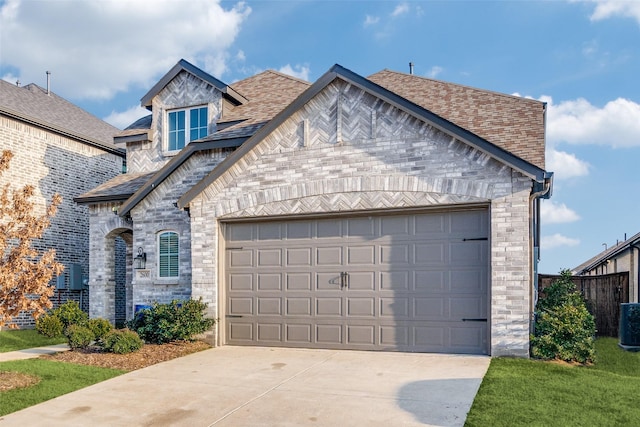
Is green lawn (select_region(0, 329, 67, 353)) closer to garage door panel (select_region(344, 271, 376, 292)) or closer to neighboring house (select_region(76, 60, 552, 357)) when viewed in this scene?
neighboring house (select_region(76, 60, 552, 357))

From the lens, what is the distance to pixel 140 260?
47.2ft

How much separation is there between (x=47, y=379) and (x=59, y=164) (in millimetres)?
12097

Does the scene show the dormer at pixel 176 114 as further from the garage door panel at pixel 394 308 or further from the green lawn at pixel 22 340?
the garage door panel at pixel 394 308

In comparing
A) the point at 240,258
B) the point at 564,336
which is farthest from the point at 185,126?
the point at 564,336

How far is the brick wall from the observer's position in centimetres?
1764

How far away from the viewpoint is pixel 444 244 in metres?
10.7

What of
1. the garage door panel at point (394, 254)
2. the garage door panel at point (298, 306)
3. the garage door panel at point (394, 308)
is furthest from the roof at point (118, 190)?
the garage door panel at point (394, 308)

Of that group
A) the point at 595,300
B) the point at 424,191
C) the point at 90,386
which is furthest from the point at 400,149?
the point at 595,300

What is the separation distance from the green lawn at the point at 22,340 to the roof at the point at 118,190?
13.5ft

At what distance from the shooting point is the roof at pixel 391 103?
987cm

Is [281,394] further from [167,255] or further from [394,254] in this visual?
[167,255]

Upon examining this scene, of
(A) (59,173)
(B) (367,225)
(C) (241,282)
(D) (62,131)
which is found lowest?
(C) (241,282)

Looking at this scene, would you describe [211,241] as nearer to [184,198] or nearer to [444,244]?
[184,198]

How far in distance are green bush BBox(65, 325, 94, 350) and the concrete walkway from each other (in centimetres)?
71
